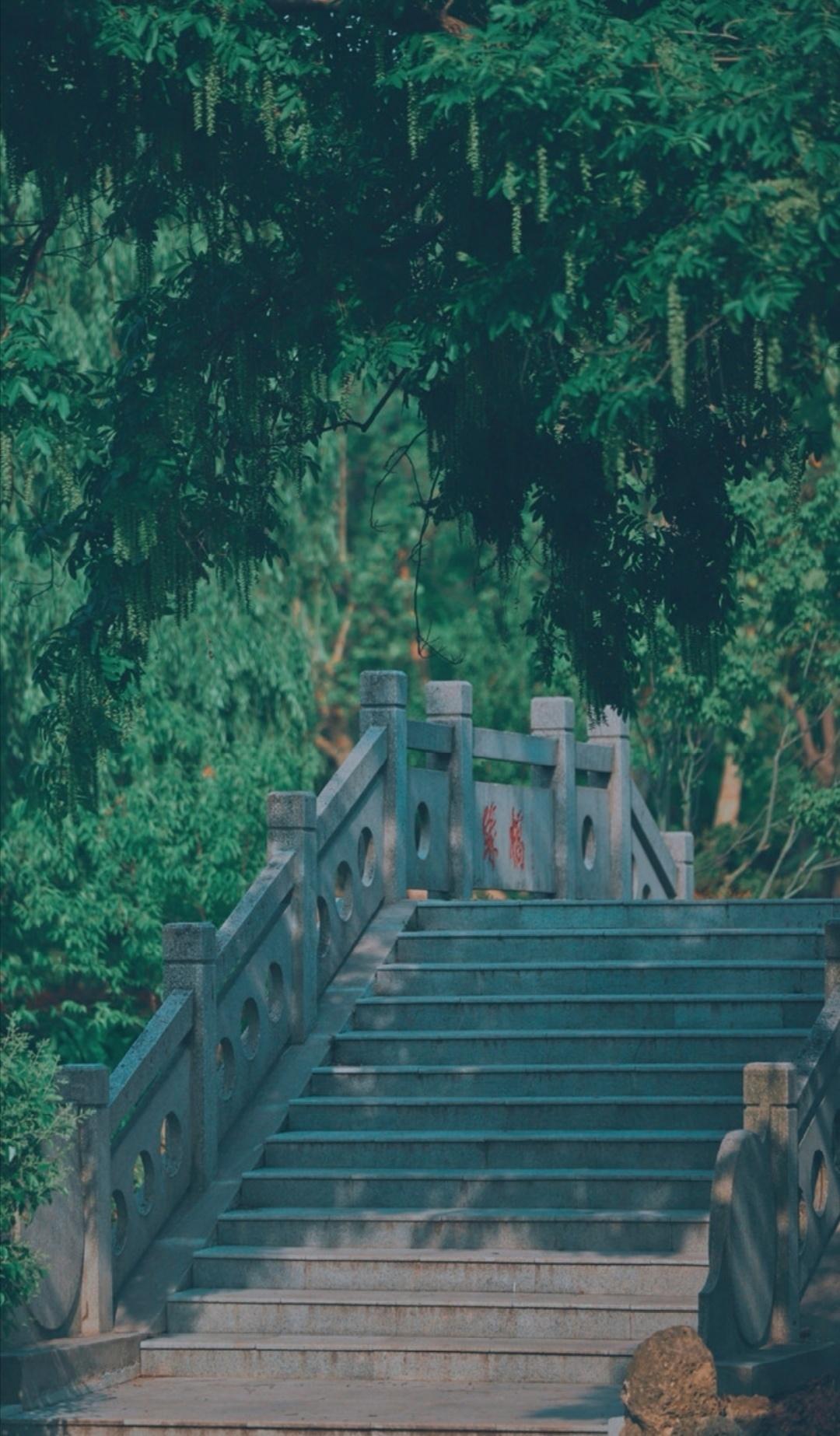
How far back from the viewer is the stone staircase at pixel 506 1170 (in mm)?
11180

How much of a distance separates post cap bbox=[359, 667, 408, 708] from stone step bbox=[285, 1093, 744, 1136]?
9.73 ft

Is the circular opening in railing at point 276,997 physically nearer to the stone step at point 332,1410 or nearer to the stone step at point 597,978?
the stone step at point 597,978

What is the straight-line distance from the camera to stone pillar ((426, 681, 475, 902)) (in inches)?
648

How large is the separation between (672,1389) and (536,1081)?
439 cm

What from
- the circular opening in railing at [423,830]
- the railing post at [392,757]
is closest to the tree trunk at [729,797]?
the circular opening in railing at [423,830]

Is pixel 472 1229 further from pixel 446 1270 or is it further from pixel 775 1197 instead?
pixel 775 1197

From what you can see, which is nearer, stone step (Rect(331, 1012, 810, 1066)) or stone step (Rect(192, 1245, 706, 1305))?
stone step (Rect(192, 1245, 706, 1305))

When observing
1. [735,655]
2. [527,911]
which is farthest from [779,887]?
[527,911]

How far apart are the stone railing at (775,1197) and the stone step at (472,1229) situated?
2.01 ft

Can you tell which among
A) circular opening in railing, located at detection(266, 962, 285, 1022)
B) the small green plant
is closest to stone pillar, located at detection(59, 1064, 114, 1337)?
the small green plant

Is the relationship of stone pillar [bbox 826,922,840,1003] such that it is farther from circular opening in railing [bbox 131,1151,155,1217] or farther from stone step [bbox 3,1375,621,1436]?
circular opening in railing [bbox 131,1151,155,1217]

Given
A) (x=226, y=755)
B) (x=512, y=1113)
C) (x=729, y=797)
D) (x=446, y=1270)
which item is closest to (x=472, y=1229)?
(x=446, y=1270)

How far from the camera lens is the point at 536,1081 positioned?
43.4 feet

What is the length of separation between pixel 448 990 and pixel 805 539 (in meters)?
11.6
